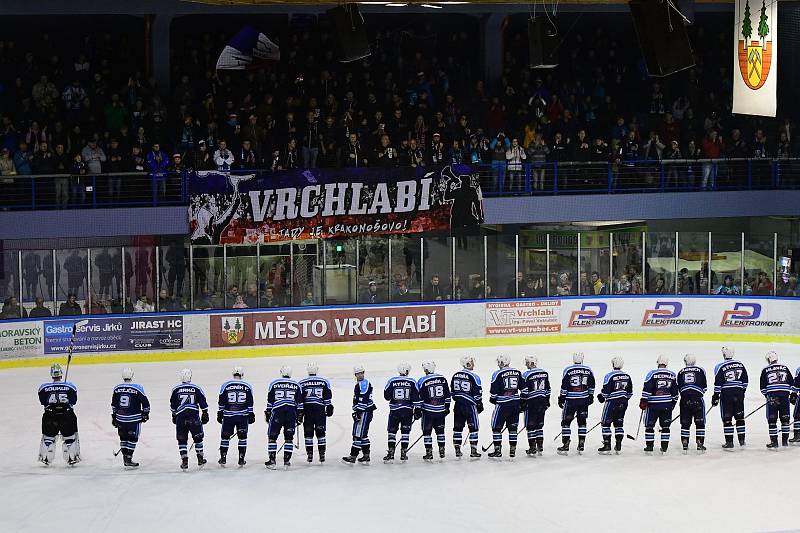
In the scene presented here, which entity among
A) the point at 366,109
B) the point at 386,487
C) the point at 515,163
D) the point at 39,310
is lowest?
the point at 386,487

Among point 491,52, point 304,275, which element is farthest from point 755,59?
point 491,52

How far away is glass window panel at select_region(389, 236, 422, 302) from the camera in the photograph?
23016mm

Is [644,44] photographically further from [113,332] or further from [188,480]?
[113,332]

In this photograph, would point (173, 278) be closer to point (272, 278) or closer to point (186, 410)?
point (272, 278)

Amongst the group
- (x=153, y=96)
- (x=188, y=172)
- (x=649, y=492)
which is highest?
(x=153, y=96)

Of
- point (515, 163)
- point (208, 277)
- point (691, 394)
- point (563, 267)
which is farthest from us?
point (515, 163)

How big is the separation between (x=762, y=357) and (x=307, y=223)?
25.9 feet

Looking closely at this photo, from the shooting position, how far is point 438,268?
23156 millimetres

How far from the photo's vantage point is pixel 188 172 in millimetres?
22359

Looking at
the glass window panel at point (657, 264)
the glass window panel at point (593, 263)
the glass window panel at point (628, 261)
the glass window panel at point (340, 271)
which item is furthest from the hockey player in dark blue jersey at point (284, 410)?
the glass window panel at point (657, 264)

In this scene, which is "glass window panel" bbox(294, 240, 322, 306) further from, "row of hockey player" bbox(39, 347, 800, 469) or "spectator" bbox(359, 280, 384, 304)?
"row of hockey player" bbox(39, 347, 800, 469)

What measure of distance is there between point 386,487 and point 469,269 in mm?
9142

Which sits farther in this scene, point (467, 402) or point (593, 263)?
point (593, 263)

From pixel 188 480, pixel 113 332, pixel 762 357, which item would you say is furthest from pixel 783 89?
pixel 188 480
